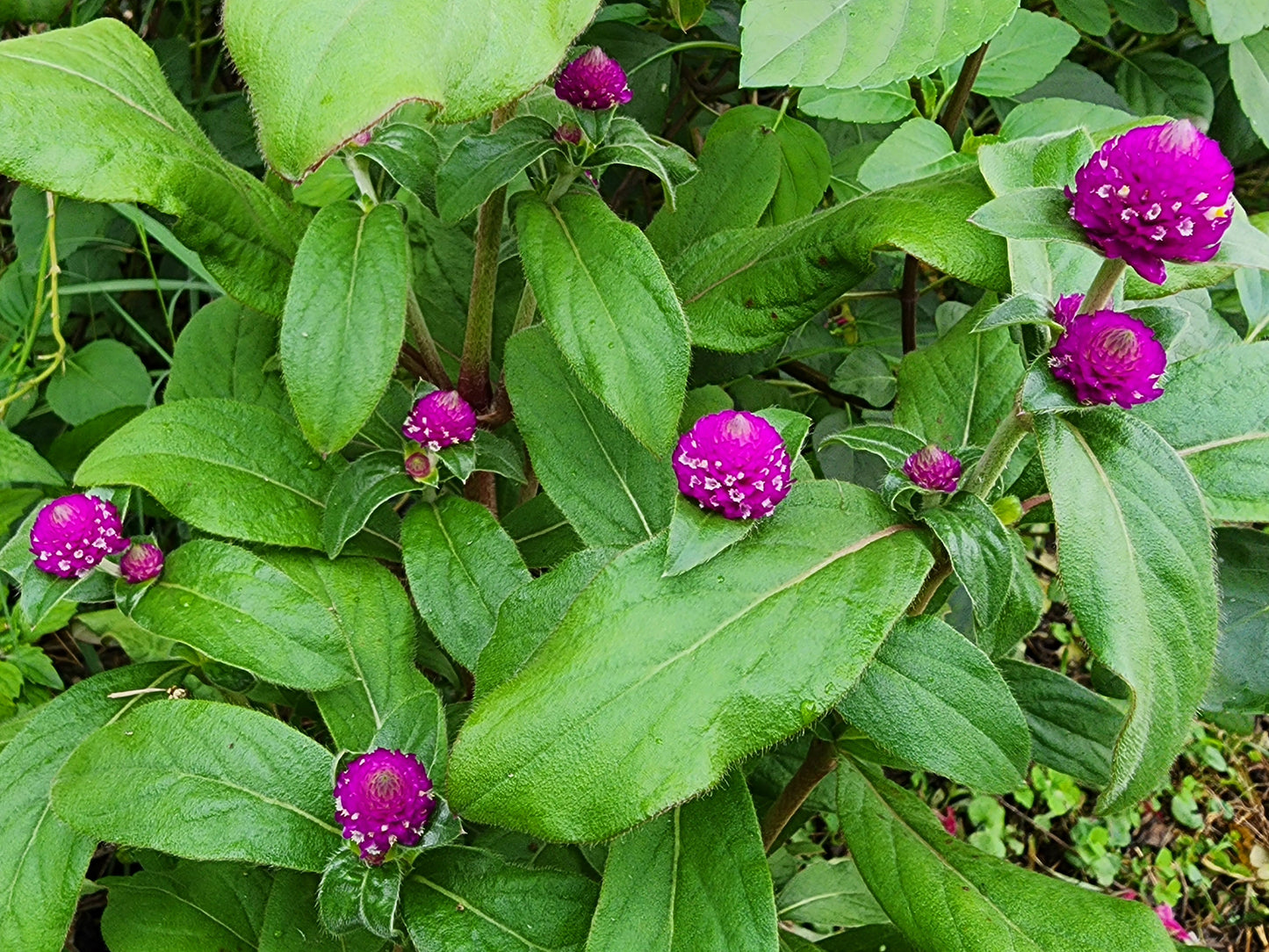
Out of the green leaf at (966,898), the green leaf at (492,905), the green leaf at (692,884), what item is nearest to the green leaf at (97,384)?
the green leaf at (492,905)

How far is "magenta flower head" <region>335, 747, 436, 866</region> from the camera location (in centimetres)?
84

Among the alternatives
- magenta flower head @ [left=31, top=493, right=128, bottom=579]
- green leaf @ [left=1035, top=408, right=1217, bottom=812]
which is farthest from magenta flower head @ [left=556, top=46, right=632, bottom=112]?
magenta flower head @ [left=31, top=493, right=128, bottom=579]

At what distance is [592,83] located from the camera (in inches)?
37.4

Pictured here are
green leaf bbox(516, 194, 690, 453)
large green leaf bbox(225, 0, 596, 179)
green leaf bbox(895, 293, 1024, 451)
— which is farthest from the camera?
green leaf bbox(895, 293, 1024, 451)

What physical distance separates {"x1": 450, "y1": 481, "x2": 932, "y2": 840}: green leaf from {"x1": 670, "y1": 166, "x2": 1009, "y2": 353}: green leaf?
235 millimetres

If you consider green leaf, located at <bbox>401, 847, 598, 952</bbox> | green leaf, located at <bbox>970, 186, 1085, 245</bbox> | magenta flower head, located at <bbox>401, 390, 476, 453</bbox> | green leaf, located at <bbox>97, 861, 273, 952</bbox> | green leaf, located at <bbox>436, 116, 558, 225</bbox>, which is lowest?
green leaf, located at <bbox>97, 861, 273, 952</bbox>

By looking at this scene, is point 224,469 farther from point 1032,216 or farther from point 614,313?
point 1032,216

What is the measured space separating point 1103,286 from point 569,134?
494mm

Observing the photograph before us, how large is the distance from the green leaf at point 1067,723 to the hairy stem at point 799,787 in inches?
7.5

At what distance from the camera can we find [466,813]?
29.3 inches

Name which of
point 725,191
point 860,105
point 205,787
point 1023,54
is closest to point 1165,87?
point 1023,54

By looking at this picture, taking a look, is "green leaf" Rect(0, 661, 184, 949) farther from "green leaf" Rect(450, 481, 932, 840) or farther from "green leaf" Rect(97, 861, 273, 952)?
"green leaf" Rect(450, 481, 932, 840)

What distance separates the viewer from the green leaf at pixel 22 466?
1.34m

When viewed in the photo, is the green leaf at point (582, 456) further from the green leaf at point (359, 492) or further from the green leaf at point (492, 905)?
the green leaf at point (492, 905)
